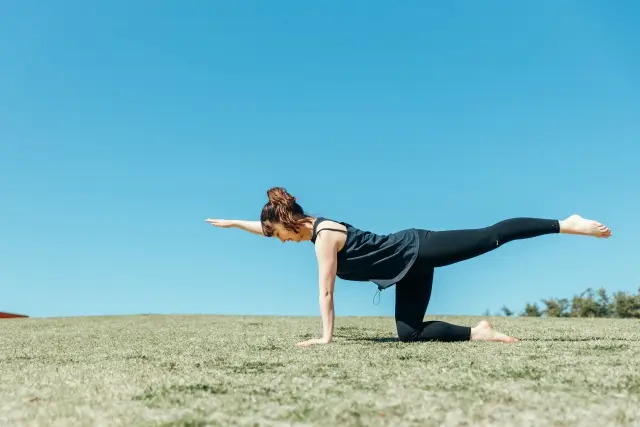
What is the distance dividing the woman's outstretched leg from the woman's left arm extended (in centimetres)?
69

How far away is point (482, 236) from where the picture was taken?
4.82m

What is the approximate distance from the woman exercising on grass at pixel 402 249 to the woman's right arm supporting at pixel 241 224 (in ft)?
1.59

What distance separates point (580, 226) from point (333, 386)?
306 centimetres

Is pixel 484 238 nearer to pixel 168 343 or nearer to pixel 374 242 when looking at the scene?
pixel 374 242

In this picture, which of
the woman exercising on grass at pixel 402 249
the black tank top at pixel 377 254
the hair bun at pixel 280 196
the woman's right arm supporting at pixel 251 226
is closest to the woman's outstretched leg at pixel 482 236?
the woman exercising on grass at pixel 402 249

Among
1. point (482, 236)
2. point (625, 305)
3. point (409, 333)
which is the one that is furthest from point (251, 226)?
point (625, 305)

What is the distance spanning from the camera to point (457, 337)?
5.06 meters

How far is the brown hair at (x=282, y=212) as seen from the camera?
496 cm

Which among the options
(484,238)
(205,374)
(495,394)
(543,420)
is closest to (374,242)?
(484,238)

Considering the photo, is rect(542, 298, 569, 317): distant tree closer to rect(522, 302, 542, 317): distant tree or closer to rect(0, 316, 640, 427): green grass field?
rect(522, 302, 542, 317): distant tree

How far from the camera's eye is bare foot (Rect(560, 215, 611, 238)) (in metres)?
4.98

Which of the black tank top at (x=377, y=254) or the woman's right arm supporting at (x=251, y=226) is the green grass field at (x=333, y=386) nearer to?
the black tank top at (x=377, y=254)

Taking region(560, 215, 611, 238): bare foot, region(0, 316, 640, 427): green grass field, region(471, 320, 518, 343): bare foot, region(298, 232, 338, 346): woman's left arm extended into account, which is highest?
region(560, 215, 611, 238): bare foot

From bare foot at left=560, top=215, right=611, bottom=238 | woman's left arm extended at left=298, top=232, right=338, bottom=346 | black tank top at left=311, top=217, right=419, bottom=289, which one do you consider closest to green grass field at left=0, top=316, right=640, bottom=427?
woman's left arm extended at left=298, top=232, right=338, bottom=346
